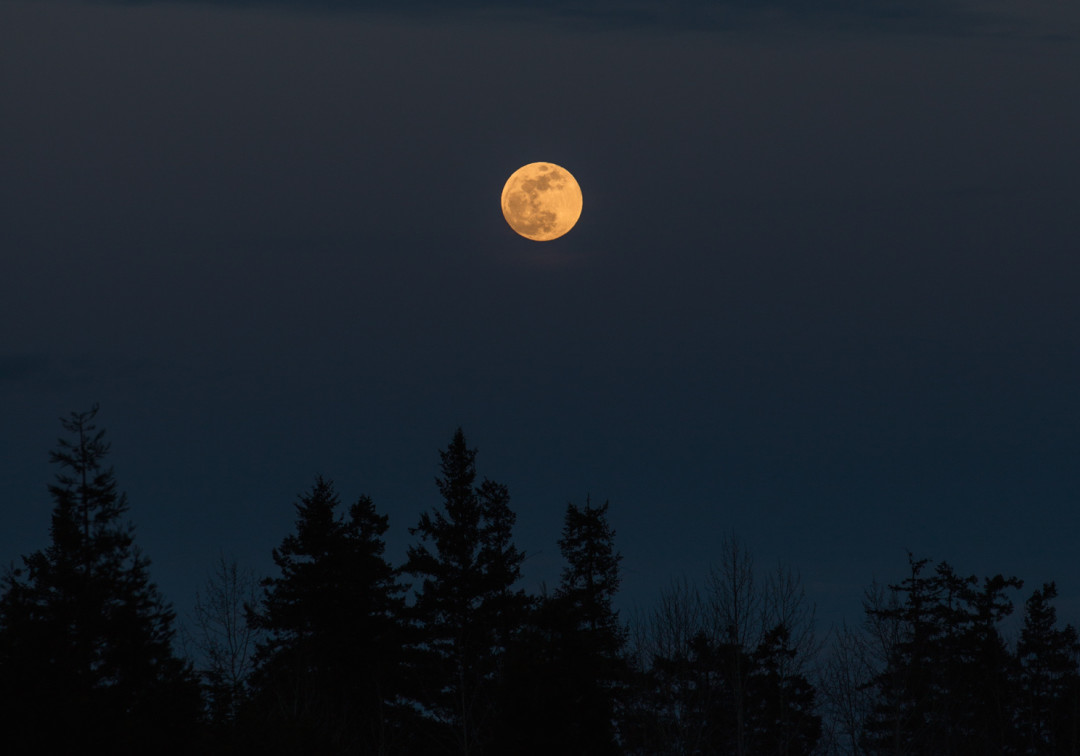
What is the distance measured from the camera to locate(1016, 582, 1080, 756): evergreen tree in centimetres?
7700

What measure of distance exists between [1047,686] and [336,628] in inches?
1654

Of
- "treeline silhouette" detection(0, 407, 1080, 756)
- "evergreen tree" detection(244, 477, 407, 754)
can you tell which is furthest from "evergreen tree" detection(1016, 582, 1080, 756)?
"evergreen tree" detection(244, 477, 407, 754)

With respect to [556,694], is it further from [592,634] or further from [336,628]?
[336,628]

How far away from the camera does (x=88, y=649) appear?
133 feet

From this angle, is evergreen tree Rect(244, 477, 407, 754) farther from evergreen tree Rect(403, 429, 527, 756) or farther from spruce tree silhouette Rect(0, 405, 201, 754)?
spruce tree silhouette Rect(0, 405, 201, 754)

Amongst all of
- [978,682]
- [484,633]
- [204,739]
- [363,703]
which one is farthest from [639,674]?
[978,682]

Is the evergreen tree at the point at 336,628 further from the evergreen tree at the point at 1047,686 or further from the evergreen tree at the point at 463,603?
the evergreen tree at the point at 1047,686

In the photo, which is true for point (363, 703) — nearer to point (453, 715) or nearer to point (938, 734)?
point (453, 715)

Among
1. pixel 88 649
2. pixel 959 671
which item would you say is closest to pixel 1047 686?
pixel 959 671

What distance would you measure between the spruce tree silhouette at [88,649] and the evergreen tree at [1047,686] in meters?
53.0

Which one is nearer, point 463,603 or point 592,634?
point 592,634

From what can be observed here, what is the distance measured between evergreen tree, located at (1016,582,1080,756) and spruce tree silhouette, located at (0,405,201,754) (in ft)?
174

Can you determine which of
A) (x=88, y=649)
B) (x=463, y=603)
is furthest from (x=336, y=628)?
(x=88, y=649)

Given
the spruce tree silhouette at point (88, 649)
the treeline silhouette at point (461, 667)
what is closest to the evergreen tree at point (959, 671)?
the treeline silhouette at point (461, 667)
